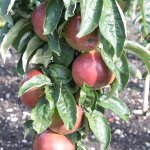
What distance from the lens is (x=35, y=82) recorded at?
1.17 meters

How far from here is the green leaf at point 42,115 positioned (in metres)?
1.18

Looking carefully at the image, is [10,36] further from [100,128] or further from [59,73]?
[100,128]

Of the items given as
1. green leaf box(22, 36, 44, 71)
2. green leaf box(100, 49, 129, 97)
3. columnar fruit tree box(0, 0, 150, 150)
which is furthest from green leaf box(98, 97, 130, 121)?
green leaf box(22, 36, 44, 71)

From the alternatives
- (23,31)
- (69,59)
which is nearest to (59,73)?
(69,59)

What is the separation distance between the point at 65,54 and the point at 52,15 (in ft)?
0.52

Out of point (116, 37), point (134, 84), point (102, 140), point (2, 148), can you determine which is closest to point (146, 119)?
point (134, 84)

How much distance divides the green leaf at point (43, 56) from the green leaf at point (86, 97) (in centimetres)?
13

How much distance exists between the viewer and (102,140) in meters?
1.24

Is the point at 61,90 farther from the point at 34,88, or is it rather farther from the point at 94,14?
the point at 94,14

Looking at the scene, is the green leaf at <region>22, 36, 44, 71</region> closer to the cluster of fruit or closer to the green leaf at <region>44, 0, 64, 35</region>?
the cluster of fruit

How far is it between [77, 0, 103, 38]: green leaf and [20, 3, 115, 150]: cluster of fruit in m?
0.08

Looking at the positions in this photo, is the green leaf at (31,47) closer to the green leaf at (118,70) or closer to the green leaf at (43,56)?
the green leaf at (43,56)

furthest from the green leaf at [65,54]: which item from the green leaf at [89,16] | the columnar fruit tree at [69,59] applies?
the green leaf at [89,16]

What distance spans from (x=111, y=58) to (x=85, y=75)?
8 cm
